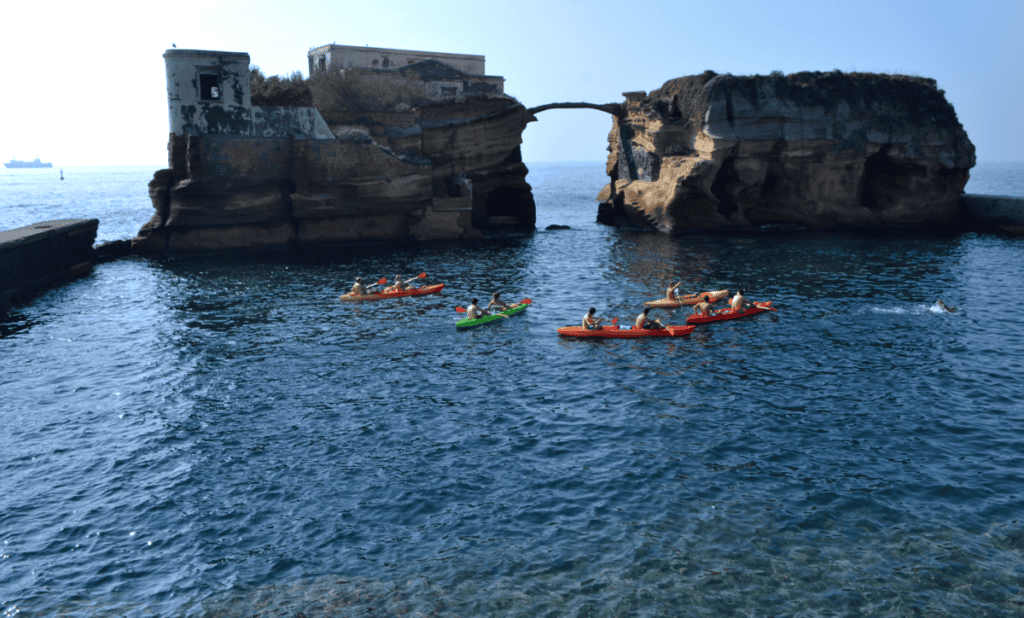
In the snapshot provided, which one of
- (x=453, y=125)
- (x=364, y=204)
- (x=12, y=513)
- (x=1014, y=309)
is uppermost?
(x=453, y=125)

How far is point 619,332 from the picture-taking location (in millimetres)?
27250

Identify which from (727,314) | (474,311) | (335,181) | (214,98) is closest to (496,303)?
(474,311)

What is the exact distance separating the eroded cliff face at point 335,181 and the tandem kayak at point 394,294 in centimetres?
1511

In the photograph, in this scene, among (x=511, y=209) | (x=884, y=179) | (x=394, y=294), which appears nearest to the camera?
(x=394, y=294)

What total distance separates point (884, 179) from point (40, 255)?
5874cm

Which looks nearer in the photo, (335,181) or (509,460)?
(509,460)

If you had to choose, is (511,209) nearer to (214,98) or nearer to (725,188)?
(725,188)

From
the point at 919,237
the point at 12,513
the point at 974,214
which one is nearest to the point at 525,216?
the point at 919,237

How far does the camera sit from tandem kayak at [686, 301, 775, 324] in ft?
96.5

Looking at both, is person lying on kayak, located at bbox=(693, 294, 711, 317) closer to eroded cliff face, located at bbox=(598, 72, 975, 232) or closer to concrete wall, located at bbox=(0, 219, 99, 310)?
eroded cliff face, located at bbox=(598, 72, 975, 232)

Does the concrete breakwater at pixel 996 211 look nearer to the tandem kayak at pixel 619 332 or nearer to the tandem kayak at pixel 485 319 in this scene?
the tandem kayak at pixel 619 332

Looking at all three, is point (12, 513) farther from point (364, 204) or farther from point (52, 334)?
point (364, 204)

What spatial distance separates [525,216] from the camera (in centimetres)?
6212

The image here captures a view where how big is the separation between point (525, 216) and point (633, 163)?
10926mm
